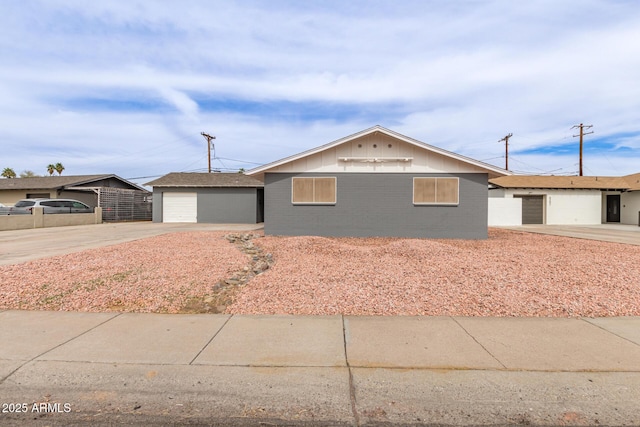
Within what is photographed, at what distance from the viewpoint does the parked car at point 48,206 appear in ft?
65.3

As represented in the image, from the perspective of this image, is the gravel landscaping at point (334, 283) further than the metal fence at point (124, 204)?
No

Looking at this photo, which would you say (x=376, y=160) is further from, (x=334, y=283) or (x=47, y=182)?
(x=47, y=182)

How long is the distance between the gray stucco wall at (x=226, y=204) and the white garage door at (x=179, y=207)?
1.04ft

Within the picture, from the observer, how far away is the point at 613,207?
27.6 meters

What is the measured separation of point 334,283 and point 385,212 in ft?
29.1

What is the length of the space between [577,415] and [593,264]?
280 inches

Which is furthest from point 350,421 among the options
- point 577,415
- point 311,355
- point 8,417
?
point 8,417

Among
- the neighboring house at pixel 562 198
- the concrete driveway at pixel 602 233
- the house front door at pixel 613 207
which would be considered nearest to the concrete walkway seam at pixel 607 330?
the concrete driveway at pixel 602 233

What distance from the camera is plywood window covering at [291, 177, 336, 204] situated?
15.0 metres

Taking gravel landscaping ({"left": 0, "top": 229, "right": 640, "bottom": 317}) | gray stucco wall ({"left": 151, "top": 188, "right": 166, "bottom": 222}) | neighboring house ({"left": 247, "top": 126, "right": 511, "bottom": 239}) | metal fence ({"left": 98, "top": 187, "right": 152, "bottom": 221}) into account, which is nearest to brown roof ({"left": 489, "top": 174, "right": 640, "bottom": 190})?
neighboring house ({"left": 247, "top": 126, "right": 511, "bottom": 239})

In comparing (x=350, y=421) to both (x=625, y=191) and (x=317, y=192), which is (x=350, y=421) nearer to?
(x=317, y=192)

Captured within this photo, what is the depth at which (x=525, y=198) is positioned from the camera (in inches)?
1006

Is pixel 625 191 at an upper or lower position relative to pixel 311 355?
upper

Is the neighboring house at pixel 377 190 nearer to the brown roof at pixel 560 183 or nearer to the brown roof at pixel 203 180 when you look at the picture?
the brown roof at pixel 203 180
